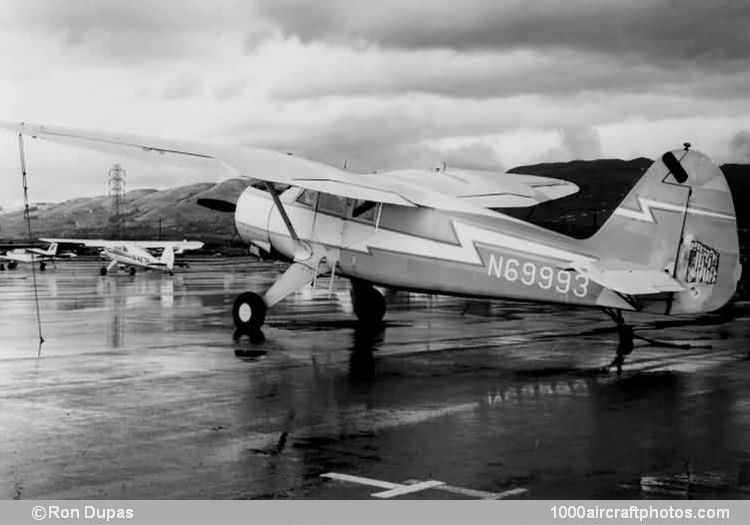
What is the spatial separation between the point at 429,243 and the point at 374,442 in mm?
9168

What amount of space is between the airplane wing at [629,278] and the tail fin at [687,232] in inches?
11.1

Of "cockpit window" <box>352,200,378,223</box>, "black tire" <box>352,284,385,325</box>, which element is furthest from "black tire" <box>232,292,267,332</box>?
"black tire" <box>352,284,385,325</box>

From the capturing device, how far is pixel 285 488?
7.59 meters

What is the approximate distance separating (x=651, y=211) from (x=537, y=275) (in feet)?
6.51

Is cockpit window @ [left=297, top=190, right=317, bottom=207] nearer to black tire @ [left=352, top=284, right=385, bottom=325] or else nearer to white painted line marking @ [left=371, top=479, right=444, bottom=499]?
black tire @ [left=352, top=284, right=385, bottom=325]

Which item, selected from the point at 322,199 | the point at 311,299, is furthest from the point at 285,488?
the point at 311,299

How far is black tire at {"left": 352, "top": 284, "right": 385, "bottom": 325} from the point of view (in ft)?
70.9

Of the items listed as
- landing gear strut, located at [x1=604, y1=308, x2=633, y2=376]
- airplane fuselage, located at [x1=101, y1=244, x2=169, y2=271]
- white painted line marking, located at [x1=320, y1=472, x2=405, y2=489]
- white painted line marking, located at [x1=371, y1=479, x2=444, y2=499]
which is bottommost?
airplane fuselage, located at [x1=101, y1=244, x2=169, y2=271]

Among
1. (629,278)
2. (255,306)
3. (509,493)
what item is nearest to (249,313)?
(255,306)

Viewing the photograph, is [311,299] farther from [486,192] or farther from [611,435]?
[611,435]

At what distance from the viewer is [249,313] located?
63.4ft

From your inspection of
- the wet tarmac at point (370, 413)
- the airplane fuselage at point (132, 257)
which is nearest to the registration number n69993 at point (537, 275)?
the wet tarmac at point (370, 413)

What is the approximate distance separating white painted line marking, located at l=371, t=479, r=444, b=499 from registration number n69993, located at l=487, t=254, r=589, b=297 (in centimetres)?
853

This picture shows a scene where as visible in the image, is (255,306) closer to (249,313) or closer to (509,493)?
(249,313)
